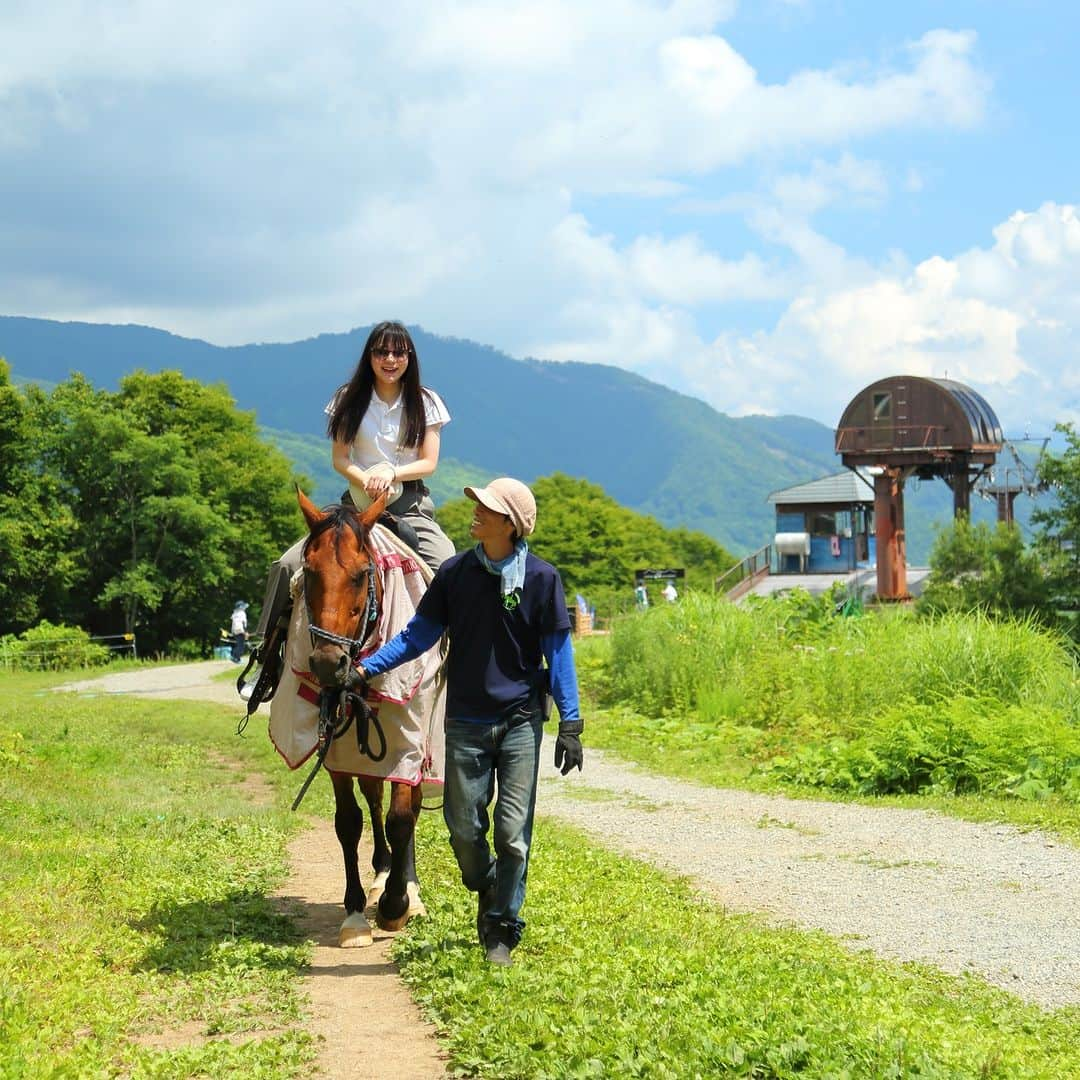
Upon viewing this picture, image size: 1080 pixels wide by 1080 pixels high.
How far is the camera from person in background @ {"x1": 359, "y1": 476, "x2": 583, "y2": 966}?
6180 millimetres

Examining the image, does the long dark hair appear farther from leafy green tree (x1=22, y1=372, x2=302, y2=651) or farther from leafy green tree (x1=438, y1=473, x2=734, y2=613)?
leafy green tree (x1=438, y1=473, x2=734, y2=613)

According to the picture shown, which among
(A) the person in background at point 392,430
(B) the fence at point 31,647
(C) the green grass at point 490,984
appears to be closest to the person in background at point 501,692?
(C) the green grass at point 490,984

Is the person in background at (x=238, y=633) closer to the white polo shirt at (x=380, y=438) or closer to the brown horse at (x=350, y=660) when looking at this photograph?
the white polo shirt at (x=380, y=438)

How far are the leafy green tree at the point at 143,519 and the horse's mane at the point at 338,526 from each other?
156 ft

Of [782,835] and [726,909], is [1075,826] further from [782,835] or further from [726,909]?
[726,909]

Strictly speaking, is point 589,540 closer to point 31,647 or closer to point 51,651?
point 31,647

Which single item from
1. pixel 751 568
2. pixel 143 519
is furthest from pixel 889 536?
pixel 143 519

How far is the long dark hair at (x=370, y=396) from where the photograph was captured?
744cm

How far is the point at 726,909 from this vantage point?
26.3 feet

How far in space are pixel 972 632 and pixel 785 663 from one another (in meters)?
2.87

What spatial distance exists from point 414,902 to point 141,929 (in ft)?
4.68

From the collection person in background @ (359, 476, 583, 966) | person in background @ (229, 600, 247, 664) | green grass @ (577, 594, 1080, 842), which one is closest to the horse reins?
person in background @ (359, 476, 583, 966)

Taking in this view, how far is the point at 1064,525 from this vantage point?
36.0 metres

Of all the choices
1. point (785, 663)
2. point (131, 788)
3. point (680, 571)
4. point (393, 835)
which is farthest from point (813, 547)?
point (393, 835)
